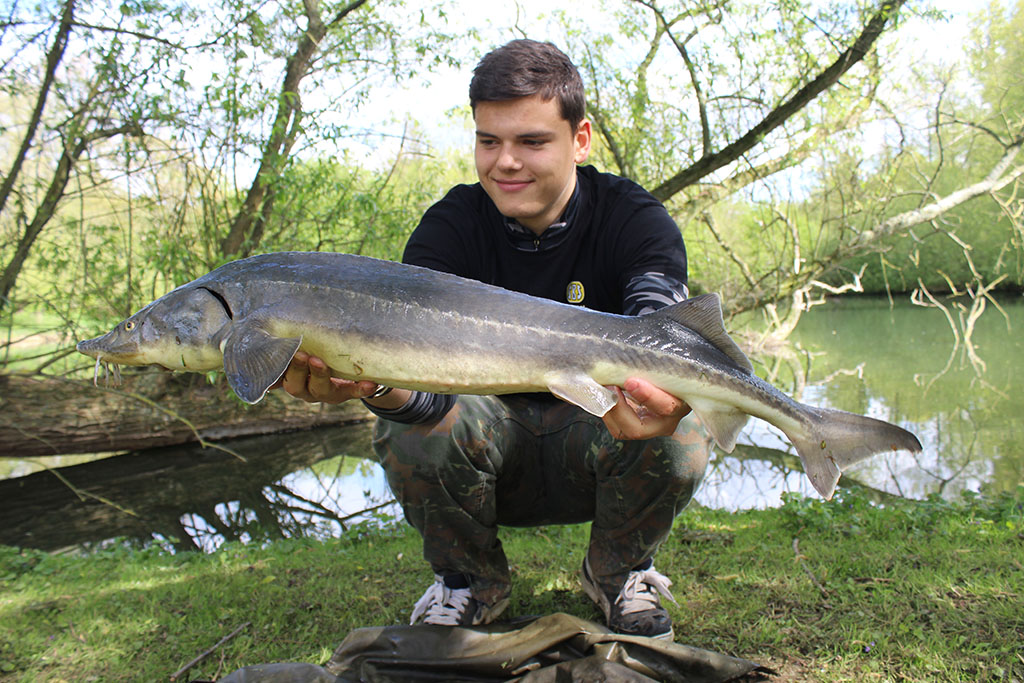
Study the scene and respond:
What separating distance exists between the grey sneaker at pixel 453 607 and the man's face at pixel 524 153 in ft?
5.31

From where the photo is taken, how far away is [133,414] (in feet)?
26.5

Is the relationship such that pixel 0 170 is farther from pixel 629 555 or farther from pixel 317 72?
pixel 629 555

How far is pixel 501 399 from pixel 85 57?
5.94 meters

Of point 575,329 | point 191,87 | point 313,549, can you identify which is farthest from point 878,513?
point 191,87

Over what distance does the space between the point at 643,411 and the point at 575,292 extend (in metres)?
0.90

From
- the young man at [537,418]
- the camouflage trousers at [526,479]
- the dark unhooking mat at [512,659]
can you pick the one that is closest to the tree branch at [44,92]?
the young man at [537,418]

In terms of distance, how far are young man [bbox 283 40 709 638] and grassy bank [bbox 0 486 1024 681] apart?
13.6 inches

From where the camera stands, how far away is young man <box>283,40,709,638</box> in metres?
2.62

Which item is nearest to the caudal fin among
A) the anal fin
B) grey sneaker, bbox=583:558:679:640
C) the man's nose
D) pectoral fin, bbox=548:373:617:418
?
the anal fin

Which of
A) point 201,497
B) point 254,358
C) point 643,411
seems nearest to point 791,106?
point 643,411

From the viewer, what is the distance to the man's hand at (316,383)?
7.47 ft

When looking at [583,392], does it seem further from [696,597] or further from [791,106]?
[791,106]

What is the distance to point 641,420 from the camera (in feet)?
7.64

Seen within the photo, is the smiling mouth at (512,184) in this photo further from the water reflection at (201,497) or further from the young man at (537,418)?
the water reflection at (201,497)
